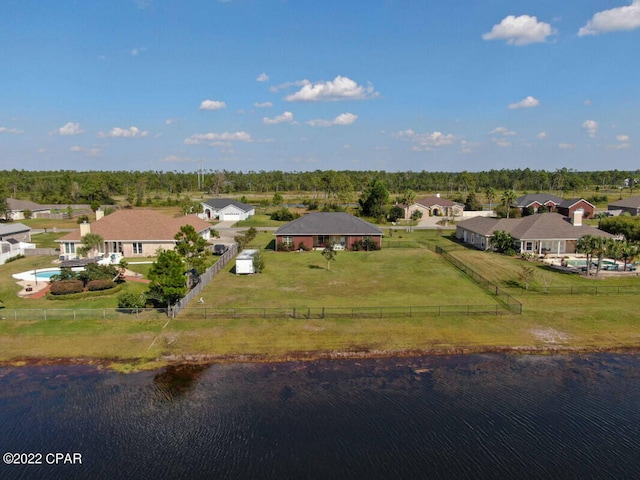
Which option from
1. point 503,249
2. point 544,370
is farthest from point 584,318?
point 503,249

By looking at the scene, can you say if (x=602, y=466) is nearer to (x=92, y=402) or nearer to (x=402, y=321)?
(x=402, y=321)

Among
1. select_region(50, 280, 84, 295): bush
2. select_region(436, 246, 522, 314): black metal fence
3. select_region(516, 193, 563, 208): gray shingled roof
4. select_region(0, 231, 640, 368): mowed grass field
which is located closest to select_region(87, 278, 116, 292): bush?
select_region(50, 280, 84, 295): bush

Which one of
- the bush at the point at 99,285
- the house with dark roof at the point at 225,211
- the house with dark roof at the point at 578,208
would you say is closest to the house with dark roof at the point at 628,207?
the house with dark roof at the point at 578,208

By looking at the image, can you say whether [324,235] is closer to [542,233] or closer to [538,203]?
[542,233]

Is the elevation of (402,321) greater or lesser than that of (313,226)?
lesser

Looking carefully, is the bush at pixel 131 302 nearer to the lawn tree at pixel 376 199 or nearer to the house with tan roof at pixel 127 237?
the house with tan roof at pixel 127 237

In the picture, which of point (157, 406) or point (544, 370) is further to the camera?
point (544, 370)
